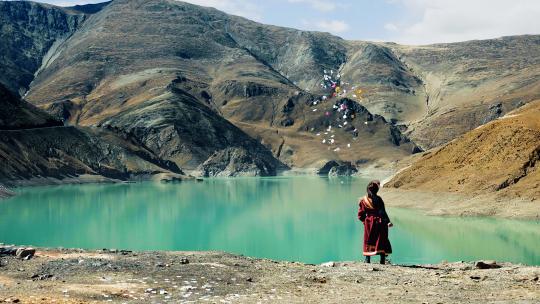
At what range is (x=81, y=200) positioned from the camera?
101m

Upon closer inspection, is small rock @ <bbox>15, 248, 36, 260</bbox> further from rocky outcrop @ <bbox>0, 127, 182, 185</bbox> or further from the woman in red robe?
rocky outcrop @ <bbox>0, 127, 182, 185</bbox>

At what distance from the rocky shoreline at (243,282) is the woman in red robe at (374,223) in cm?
84

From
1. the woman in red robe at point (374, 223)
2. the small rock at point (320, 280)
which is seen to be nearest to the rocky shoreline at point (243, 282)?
the small rock at point (320, 280)

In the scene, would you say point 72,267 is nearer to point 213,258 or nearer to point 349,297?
point 213,258

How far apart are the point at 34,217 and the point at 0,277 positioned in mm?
57656

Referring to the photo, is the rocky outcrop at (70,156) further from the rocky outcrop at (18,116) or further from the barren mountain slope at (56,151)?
the rocky outcrop at (18,116)

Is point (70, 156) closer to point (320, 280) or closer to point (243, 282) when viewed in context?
point (243, 282)

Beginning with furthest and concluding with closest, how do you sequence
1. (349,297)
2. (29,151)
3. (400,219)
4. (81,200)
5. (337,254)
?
(29,151) < (81,200) < (400,219) < (337,254) < (349,297)

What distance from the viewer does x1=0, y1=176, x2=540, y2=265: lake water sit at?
144 feet

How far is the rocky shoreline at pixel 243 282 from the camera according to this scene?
586 inches

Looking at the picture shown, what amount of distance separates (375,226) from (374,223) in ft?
0.32

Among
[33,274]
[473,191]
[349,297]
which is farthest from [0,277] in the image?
[473,191]

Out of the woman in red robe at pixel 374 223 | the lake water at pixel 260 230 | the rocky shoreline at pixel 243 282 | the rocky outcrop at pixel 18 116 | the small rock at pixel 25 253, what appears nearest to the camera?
the rocky shoreline at pixel 243 282

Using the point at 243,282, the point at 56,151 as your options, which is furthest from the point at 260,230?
the point at 56,151
